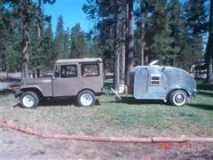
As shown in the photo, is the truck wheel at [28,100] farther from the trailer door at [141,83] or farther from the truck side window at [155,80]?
the truck side window at [155,80]

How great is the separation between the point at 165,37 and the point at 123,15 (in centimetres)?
3458

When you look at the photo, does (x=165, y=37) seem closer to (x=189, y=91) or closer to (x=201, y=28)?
(x=201, y=28)

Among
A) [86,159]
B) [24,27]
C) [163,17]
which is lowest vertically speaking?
[86,159]

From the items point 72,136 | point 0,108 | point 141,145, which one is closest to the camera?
point 141,145

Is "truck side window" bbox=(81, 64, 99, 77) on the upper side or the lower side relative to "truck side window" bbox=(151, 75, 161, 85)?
upper

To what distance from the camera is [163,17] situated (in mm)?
55406

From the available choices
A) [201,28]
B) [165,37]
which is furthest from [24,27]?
[165,37]

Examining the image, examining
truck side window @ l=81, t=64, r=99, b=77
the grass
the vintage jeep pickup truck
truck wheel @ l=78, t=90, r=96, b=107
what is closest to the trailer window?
the grass

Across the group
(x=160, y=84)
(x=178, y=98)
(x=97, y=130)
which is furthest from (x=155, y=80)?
(x=97, y=130)

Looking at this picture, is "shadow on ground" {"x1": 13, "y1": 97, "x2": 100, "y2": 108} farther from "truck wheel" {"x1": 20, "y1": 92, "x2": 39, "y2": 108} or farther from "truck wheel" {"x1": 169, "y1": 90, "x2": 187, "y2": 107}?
"truck wheel" {"x1": 169, "y1": 90, "x2": 187, "y2": 107}

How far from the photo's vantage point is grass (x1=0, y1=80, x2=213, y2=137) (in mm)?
11797

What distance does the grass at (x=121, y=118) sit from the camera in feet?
38.7

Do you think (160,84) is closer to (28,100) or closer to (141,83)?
(141,83)

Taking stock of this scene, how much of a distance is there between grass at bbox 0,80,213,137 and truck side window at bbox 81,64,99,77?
136 centimetres
